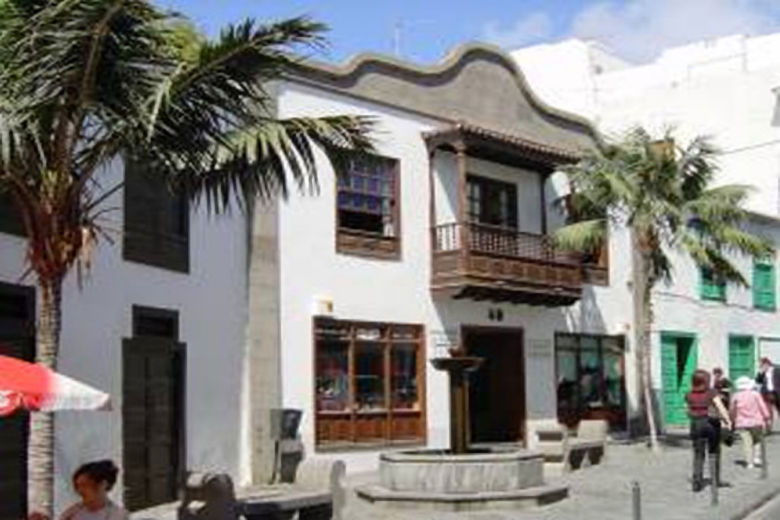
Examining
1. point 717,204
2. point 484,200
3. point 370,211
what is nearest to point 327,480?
point 370,211

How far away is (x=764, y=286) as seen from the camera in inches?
1585

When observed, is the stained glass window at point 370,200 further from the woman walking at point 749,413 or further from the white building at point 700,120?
the white building at point 700,120

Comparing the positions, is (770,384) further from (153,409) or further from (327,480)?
(327,480)

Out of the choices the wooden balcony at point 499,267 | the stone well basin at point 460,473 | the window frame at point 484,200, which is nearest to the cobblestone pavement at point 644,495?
the stone well basin at point 460,473

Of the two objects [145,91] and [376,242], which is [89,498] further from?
[376,242]

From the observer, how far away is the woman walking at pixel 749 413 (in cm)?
2214

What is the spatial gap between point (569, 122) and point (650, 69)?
18282 millimetres

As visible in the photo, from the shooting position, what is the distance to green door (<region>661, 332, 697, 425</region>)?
34969 mm

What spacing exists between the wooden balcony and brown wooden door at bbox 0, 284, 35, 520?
1192cm

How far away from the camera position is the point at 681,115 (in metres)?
43.4

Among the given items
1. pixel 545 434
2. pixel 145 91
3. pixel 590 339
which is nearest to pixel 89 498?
pixel 145 91

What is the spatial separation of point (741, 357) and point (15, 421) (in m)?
27.7

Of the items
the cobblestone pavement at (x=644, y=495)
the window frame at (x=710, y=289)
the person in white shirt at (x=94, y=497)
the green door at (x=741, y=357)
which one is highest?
the window frame at (x=710, y=289)

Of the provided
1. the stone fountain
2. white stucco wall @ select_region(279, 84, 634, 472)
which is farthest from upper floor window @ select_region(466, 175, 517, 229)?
the stone fountain
